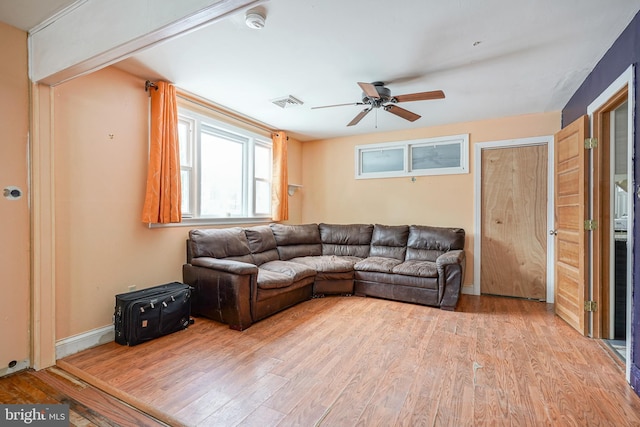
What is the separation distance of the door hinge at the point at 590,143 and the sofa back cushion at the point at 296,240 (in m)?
3.40

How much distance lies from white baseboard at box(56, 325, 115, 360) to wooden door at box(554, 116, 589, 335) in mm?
4249

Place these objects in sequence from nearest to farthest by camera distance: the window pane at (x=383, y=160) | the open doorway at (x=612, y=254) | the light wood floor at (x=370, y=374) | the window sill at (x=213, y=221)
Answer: the light wood floor at (x=370, y=374)
the open doorway at (x=612, y=254)
the window sill at (x=213, y=221)
the window pane at (x=383, y=160)

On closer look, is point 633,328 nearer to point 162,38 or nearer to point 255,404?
point 255,404

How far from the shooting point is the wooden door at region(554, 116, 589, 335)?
267cm

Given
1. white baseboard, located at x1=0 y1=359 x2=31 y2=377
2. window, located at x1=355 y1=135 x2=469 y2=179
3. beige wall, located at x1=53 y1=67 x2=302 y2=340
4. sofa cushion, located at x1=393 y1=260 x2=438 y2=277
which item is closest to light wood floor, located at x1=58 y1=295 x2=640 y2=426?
white baseboard, located at x1=0 y1=359 x2=31 y2=377

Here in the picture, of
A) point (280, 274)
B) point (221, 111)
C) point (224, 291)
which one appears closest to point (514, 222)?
point (280, 274)

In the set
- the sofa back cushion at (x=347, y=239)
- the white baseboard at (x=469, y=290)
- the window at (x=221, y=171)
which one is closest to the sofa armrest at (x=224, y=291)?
the window at (x=221, y=171)

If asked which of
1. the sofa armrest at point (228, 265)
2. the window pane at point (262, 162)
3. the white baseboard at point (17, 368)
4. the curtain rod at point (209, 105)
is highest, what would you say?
the curtain rod at point (209, 105)

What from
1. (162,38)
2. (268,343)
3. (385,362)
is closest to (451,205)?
(385,362)

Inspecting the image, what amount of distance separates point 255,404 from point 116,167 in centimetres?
235

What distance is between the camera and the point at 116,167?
2.71m

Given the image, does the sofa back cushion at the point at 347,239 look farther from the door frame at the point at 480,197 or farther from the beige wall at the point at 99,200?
the beige wall at the point at 99,200

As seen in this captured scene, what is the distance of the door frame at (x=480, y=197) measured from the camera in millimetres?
3752

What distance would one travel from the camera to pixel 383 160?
484 centimetres
